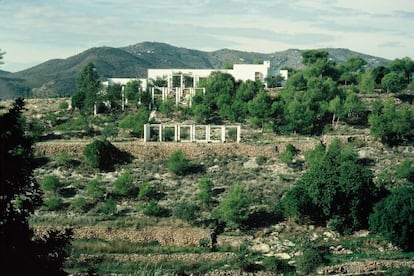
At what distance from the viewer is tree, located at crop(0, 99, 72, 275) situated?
25.7 feet

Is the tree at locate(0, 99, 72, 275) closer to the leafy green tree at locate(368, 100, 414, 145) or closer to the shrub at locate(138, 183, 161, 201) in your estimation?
the shrub at locate(138, 183, 161, 201)

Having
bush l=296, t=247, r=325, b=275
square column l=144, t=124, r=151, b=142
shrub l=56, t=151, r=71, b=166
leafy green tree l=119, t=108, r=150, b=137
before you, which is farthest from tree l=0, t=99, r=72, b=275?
leafy green tree l=119, t=108, r=150, b=137

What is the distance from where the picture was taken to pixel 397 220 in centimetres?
2312

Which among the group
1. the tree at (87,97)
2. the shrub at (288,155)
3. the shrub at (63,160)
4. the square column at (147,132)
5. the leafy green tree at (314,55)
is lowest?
the shrub at (63,160)

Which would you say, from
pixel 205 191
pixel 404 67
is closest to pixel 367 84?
pixel 404 67

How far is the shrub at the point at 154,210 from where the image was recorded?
26.0m

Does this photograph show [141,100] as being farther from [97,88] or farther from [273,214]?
[273,214]

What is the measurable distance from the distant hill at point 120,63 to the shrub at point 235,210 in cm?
3268

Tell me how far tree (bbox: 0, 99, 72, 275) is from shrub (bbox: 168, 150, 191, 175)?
22.1m

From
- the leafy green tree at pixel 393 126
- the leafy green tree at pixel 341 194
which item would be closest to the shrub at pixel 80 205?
the leafy green tree at pixel 341 194

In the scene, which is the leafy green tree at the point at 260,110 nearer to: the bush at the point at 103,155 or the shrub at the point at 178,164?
the shrub at the point at 178,164

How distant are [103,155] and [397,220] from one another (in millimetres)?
15140

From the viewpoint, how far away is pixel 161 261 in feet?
71.4

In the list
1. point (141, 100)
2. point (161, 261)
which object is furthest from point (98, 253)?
point (141, 100)
